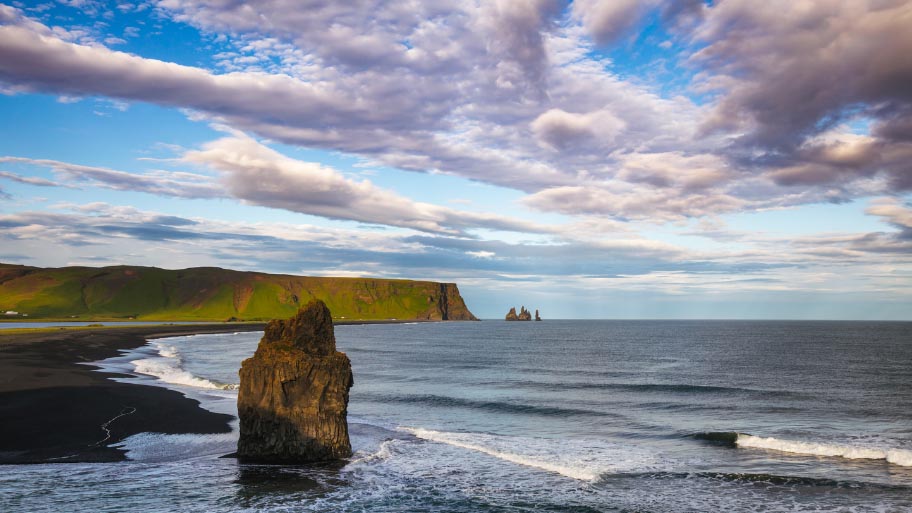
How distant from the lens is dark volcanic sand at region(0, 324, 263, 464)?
26031 millimetres

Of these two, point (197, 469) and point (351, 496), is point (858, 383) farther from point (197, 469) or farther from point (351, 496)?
point (197, 469)

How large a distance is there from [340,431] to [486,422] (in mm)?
14424

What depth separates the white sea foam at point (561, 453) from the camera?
25.7 metres

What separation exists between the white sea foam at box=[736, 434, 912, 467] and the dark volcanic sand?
29.5m

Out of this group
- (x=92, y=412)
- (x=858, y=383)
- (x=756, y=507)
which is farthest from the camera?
(x=858, y=383)

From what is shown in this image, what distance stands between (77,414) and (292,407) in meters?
17.1

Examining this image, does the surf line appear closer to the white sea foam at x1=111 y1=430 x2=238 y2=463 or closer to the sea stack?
the white sea foam at x1=111 y1=430 x2=238 y2=463

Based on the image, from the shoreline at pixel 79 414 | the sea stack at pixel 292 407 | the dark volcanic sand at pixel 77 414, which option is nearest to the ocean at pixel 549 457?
the sea stack at pixel 292 407

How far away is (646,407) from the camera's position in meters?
44.8

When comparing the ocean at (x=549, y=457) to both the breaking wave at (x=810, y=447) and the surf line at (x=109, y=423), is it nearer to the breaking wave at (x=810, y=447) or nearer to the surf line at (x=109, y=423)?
the breaking wave at (x=810, y=447)

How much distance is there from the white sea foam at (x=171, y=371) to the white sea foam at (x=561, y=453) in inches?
1047

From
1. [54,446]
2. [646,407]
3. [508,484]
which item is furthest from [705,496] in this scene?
[54,446]

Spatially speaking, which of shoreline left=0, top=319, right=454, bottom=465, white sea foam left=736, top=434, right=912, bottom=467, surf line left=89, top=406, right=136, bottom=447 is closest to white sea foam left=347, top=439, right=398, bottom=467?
shoreline left=0, top=319, right=454, bottom=465

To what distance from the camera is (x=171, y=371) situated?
61.9 m
